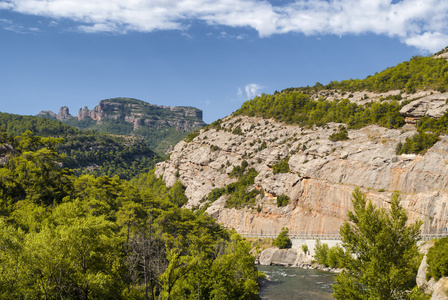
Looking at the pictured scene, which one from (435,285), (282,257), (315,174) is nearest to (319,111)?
(315,174)

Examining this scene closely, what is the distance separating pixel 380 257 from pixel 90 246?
74.8ft

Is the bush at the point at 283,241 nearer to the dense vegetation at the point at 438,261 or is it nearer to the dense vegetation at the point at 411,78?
the dense vegetation at the point at 438,261

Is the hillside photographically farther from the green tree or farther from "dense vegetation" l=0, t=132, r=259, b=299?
the green tree

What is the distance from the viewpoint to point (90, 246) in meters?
29.4

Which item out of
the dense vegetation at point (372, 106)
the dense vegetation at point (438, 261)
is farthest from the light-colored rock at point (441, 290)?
the dense vegetation at point (372, 106)

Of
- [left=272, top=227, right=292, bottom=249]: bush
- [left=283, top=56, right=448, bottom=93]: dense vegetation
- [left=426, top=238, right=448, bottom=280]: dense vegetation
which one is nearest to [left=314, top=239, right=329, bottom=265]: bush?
[left=272, top=227, right=292, bottom=249]: bush

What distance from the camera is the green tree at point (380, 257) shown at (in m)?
24.6

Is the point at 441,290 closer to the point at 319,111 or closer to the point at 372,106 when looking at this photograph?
the point at 372,106

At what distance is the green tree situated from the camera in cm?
2459

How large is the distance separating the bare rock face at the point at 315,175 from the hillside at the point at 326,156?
28cm

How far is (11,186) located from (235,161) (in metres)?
96.0

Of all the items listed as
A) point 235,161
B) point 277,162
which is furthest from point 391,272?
point 235,161

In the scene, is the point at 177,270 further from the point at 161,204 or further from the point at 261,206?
the point at 261,206

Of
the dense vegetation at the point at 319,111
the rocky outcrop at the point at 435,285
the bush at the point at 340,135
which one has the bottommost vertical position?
the rocky outcrop at the point at 435,285
